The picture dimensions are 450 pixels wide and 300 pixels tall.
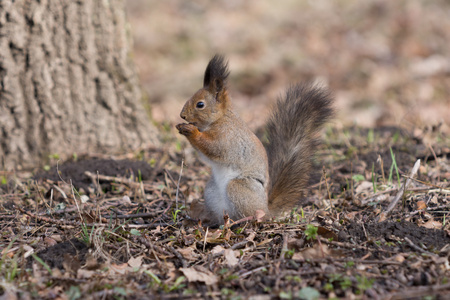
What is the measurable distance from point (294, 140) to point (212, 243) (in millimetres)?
1068

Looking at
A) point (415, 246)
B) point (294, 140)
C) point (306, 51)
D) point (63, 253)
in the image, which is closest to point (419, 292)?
point (415, 246)

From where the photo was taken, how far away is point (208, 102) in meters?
3.09

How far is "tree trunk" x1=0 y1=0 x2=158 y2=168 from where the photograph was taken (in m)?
3.99

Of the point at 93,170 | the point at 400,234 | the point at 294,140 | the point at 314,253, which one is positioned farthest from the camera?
the point at 93,170

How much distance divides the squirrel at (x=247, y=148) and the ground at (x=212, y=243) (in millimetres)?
173

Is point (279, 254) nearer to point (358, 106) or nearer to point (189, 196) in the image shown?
point (189, 196)

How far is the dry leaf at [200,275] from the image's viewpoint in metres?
2.09

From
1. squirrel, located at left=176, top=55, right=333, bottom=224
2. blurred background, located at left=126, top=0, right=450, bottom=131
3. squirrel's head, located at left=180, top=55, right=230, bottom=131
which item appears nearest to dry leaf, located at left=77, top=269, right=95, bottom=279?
squirrel, located at left=176, top=55, right=333, bottom=224

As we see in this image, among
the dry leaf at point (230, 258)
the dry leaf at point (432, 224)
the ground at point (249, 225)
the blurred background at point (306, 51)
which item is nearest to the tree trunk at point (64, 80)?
the ground at point (249, 225)

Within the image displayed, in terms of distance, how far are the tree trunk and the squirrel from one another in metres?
1.63

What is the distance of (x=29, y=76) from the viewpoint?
4.06 metres

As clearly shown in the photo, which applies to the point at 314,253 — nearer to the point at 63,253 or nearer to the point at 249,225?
the point at 249,225

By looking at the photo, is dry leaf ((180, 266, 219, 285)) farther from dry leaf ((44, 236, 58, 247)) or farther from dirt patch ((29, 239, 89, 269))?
dry leaf ((44, 236, 58, 247))

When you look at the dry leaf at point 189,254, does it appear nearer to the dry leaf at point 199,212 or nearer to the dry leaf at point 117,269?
the dry leaf at point 117,269
